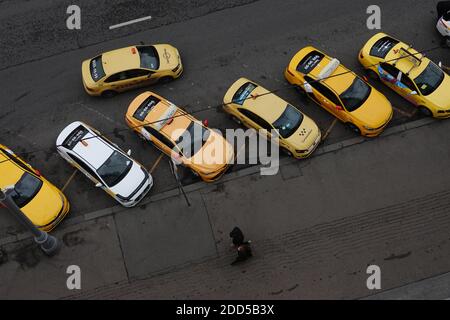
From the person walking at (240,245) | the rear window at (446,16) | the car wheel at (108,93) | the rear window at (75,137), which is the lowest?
the person walking at (240,245)

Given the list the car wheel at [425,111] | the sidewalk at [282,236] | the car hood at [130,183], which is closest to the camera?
the sidewalk at [282,236]

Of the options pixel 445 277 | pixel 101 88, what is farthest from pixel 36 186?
pixel 445 277

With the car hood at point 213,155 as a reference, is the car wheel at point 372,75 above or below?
above

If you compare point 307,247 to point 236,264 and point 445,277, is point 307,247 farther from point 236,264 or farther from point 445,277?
point 445,277

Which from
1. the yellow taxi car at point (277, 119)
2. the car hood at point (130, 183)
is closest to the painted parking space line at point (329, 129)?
the yellow taxi car at point (277, 119)

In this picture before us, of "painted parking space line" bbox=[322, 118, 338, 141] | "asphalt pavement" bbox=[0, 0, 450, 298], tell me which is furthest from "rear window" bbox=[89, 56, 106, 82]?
"painted parking space line" bbox=[322, 118, 338, 141]

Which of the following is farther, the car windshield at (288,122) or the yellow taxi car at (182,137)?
the car windshield at (288,122)

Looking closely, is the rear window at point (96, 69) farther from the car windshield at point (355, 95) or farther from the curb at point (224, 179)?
the car windshield at point (355, 95)

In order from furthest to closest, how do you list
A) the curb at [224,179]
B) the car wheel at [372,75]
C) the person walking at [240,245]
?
the car wheel at [372,75] → the curb at [224,179] → the person walking at [240,245]
